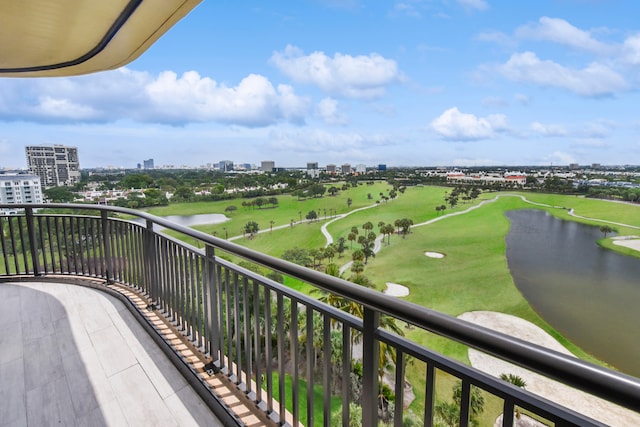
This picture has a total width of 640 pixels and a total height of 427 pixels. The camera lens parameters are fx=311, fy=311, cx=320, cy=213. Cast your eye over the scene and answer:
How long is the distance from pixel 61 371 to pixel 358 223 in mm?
44546

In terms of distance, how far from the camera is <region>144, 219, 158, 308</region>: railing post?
8.57 feet

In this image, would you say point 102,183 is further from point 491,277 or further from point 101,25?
point 491,277

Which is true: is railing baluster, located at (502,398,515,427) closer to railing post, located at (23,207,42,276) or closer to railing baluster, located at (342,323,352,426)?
railing baluster, located at (342,323,352,426)

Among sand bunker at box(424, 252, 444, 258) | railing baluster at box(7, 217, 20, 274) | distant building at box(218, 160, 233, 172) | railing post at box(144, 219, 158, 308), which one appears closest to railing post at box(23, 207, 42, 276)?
railing baluster at box(7, 217, 20, 274)

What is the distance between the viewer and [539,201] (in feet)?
114

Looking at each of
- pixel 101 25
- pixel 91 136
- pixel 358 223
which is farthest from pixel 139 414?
pixel 358 223

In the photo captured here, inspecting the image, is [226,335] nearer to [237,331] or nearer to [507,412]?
[237,331]

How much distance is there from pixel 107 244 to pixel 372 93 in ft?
232

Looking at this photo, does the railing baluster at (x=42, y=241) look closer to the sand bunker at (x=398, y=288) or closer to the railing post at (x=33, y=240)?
the railing post at (x=33, y=240)

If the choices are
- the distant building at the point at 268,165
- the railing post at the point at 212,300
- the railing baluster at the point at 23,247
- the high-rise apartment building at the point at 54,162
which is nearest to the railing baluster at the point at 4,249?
the railing baluster at the point at 23,247

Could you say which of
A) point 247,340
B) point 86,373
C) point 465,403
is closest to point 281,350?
point 247,340

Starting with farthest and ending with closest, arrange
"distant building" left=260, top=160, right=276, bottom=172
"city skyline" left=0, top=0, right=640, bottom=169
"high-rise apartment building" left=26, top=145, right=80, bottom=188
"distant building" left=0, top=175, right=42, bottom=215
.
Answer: "distant building" left=260, top=160, right=276, bottom=172 < "city skyline" left=0, top=0, right=640, bottom=169 < "high-rise apartment building" left=26, top=145, right=80, bottom=188 < "distant building" left=0, top=175, right=42, bottom=215

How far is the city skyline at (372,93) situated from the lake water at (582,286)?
10278 millimetres

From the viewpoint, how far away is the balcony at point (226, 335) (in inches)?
28.5
